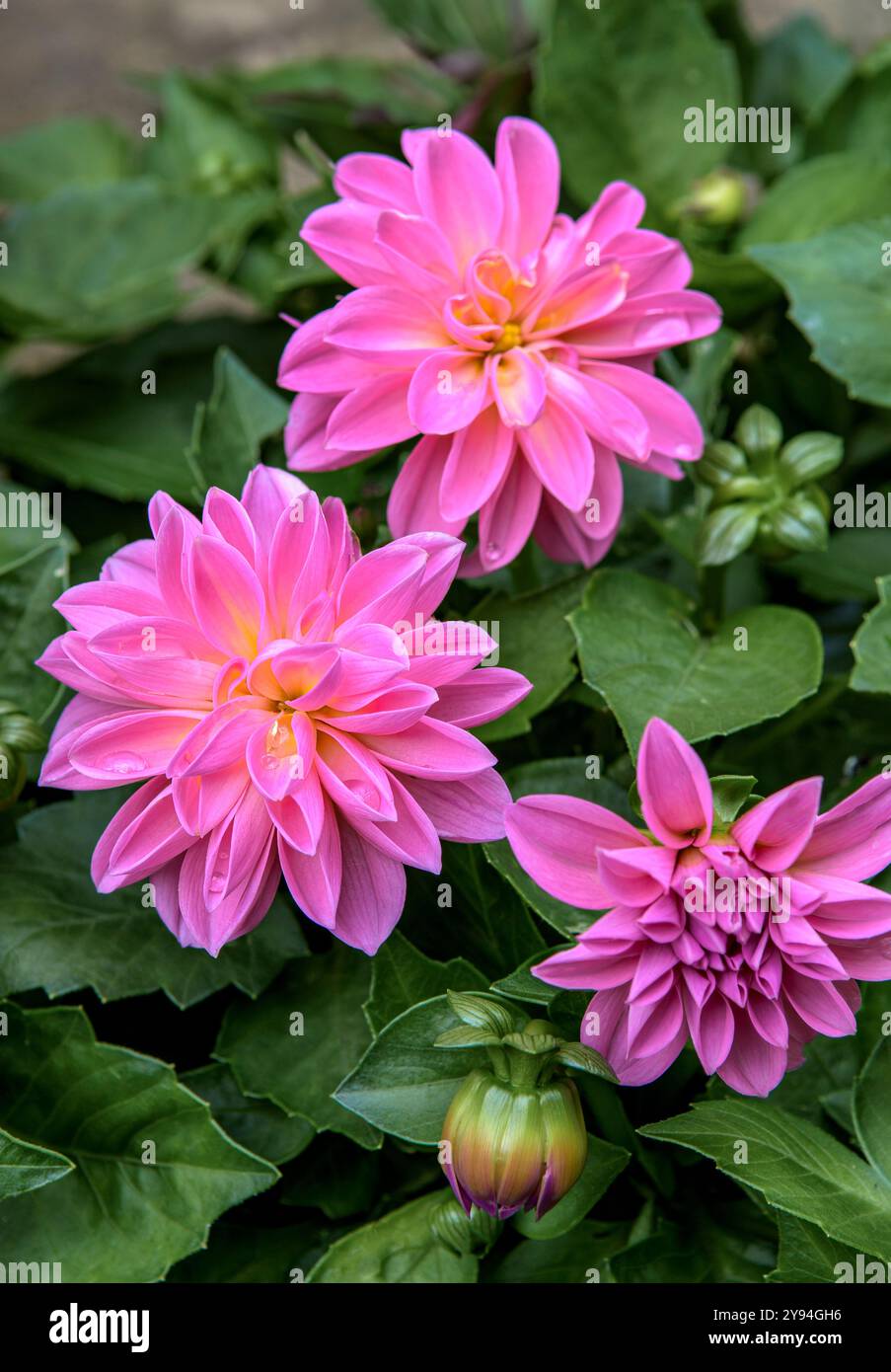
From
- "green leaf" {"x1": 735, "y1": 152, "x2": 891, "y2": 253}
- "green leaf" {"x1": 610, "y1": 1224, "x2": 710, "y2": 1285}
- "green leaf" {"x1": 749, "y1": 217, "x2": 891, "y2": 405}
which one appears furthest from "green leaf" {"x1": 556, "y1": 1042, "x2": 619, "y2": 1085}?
"green leaf" {"x1": 735, "y1": 152, "x2": 891, "y2": 253}

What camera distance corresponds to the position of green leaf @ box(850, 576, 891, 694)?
469 millimetres

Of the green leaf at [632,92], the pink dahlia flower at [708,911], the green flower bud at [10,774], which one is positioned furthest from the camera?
the green leaf at [632,92]

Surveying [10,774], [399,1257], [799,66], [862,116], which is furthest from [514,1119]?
[799,66]

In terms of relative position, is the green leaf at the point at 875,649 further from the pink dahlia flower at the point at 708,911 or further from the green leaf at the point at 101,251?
the green leaf at the point at 101,251

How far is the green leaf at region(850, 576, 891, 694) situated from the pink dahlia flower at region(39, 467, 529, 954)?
0.14 m

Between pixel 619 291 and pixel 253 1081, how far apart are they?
1.01ft

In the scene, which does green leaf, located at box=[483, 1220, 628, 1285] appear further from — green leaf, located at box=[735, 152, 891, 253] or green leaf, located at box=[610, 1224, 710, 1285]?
green leaf, located at box=[735, 152, 891, 253]

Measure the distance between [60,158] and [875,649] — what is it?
2.18 feet

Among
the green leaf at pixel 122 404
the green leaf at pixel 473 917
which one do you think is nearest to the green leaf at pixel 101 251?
the green leaf at pixel 122 404

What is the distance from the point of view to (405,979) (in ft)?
1.54

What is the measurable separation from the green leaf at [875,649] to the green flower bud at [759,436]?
71 millimetres

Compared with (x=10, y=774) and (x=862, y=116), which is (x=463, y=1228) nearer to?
(x=10, y=774)

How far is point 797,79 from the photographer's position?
85cm

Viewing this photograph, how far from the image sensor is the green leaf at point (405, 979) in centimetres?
47
